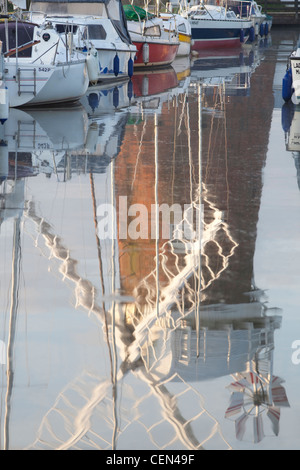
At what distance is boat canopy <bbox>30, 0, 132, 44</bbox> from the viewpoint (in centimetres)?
2439

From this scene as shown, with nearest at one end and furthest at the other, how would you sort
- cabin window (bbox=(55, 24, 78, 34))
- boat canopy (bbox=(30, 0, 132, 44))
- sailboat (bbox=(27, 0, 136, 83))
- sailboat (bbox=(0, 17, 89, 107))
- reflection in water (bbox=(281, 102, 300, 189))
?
1. reflection in water (bbox=(281, 102, 300, 189))
2. sailboat (bbox=(0, 17, 89, 107))
3. cabin window (bbox=(55, 24, 78, 34))
4. sailboat (bbox=(27, 0, 136, 83))
5. boat canopy (bbox=(30, 0, 132, 44))

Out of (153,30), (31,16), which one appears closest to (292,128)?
(31,16)

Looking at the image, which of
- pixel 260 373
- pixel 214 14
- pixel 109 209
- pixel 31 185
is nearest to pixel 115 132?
pixel 31 185

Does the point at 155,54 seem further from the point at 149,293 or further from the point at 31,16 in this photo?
the point at 149,293

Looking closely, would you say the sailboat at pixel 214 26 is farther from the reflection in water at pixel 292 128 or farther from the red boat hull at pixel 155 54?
the reflection in water at pixel 292 128

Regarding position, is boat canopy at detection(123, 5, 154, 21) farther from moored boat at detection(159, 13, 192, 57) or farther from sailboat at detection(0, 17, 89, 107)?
sailboat at detection(0, 17, 89, 107)

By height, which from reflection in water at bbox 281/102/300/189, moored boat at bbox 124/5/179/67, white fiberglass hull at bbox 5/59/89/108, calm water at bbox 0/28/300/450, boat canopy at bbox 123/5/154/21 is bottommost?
calm water at bbox 0/28/300/450

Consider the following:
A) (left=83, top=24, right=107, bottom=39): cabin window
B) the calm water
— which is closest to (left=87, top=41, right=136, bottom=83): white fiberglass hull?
(left=83, top=24, right=107, bottom=39): cabin window

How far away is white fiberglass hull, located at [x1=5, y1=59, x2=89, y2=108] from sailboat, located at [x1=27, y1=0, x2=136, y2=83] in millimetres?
3022

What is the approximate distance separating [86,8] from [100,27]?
4.63 ft

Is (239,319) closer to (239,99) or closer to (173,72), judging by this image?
(239,99)

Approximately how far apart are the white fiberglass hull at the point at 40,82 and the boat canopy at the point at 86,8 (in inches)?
257

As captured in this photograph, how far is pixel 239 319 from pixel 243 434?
5.61 ft

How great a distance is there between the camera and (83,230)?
8406 millimetres
